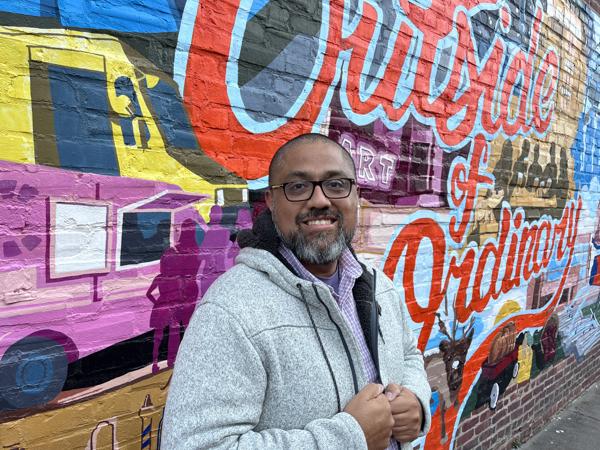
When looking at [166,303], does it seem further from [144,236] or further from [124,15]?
[124,15]

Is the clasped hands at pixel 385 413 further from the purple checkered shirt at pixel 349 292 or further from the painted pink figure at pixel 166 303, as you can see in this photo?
the painted pink figure at pixel 166 303

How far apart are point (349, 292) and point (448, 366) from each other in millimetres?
2529

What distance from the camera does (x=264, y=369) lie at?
1259 mm

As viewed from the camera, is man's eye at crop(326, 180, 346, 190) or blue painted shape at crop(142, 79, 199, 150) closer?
man's eye at crop(326, 180, 346, 190)

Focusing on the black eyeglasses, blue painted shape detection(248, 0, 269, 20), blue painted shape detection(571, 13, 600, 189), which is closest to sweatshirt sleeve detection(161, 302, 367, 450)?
the black eyeglasses

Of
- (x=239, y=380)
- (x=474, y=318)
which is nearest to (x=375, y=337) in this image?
(x=239, y=380)

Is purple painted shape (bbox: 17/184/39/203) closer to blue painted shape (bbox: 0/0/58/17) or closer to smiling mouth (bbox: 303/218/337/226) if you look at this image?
blue painted shape (bbox: 0/0/58/17)

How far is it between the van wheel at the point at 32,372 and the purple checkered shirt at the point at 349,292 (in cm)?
91

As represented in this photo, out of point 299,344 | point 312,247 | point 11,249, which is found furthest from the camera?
point 11,249

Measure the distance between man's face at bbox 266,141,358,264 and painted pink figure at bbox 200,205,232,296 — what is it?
0.66 m

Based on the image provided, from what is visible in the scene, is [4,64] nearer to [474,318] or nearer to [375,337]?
[375,337]

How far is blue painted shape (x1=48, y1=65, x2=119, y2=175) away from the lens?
5.54 feet

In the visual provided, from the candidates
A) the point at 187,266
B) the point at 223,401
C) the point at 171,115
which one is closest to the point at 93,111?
the point at 171,115

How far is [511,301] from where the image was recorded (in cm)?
453
